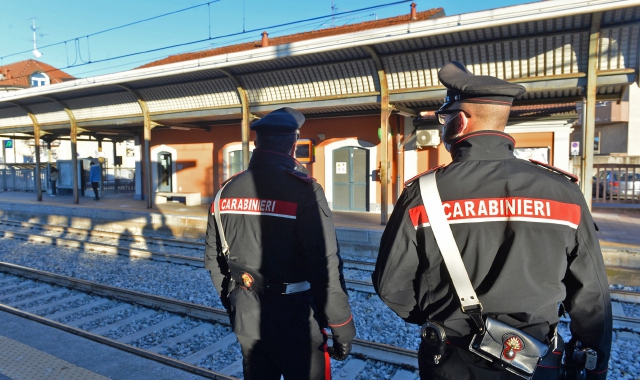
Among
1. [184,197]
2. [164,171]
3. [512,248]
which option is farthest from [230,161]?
[512,248]

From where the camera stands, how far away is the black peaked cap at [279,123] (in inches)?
103

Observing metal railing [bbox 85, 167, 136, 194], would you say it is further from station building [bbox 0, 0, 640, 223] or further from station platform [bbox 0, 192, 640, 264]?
station platform [bbox 0, 192, 640, 264]

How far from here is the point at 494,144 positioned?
1.78 m

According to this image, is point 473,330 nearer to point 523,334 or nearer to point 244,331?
point 523,334

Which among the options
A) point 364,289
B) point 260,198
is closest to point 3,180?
point 364,289

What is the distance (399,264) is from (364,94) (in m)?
9.21

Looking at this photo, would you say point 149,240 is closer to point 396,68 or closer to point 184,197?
point 184,197

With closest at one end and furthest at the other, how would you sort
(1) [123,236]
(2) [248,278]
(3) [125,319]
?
(2) [248,278], (3) [125,319], (1) [123,236]

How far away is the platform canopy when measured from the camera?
778cm

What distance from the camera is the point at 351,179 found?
13.9 meters

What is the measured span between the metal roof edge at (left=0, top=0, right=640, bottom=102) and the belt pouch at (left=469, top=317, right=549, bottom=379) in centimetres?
710

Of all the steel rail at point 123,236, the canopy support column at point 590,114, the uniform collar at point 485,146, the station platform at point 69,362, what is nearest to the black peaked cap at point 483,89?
the uniform collar at point 485,146

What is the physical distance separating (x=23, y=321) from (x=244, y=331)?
4.36 metres

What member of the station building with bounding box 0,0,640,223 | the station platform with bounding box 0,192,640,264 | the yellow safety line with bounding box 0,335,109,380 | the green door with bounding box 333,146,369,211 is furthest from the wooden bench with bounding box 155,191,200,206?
the yellow safety line with bounding box 0,335,109,380
